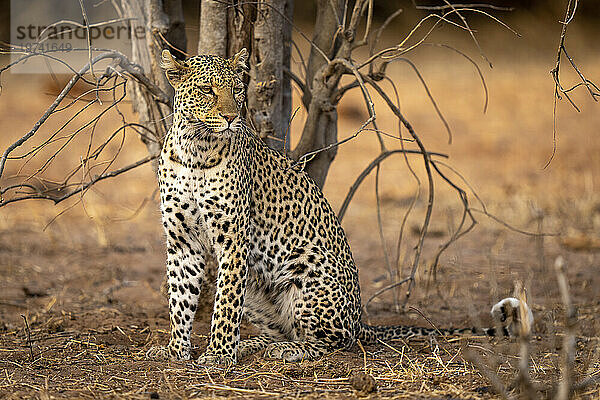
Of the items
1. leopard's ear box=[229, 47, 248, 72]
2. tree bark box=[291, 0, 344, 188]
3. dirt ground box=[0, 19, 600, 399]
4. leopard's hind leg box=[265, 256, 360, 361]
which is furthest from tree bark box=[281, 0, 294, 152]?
dirt ground box=[0, 19, 600, 399]

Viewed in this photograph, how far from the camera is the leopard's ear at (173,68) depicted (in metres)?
4.09

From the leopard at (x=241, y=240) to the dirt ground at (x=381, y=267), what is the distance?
206mm

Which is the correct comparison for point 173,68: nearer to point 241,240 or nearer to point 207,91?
point 207,91

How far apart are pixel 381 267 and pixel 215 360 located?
141 inches

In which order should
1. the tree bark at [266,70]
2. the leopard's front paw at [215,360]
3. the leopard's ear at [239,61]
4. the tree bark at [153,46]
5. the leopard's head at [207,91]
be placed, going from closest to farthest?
the leopard's head at [207,91] → the leopard's front paw at [215,360] → the leopard's ear at [239,61] → the tree bark at [266,70] → the tree bark at [153,46]

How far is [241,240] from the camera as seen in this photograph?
4.25m

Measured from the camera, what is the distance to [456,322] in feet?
18.5

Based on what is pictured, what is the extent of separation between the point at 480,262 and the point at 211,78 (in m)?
4.34

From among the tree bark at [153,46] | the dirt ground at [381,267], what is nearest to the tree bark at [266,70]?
the tree bark at [153,46]

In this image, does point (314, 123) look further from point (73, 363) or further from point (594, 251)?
point (594, 251)

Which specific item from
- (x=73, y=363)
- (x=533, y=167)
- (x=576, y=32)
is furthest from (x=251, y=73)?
(x=576, y=32)

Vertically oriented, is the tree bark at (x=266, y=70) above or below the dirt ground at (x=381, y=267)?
above

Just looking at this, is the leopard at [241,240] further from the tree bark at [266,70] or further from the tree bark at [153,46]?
the tree bark at [153,46]

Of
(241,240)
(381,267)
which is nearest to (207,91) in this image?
(241,240)
